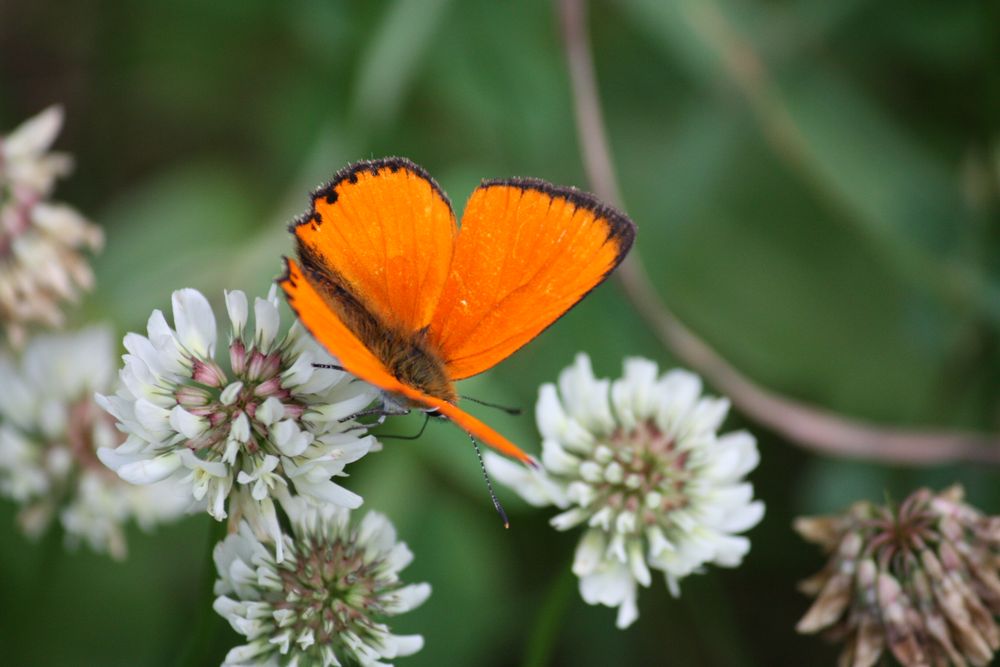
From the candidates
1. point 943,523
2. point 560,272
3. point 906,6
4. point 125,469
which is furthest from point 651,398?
point 906,6

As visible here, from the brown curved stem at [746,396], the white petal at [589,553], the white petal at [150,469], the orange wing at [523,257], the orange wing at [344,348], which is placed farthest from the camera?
the brown curved stem at [746,396]

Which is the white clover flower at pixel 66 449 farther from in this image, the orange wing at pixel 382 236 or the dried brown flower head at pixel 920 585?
the dried brown flower head at pixel 920 585

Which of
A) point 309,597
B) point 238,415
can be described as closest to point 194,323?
point 238,415

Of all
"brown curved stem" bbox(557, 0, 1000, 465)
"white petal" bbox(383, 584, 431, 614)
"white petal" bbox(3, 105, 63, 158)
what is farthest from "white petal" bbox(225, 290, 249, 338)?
"brown curved stem" bbox(557, 0, 1000, 465)

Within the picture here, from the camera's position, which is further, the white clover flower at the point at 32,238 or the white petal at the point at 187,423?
the white clover flower at the point at 32,238

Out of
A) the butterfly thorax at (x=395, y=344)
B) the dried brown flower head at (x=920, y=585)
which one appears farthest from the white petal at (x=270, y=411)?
the dried brown flower head at (x=920, y=585)

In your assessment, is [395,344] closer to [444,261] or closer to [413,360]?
[413,360]

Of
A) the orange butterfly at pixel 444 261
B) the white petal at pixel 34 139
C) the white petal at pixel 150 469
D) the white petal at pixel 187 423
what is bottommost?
the white petal at pixel 150 469
